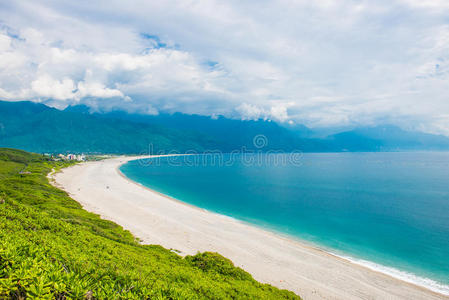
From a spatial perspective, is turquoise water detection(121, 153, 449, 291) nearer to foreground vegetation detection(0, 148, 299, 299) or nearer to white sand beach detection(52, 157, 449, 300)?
white sand beach detection(52, 157, 449, 300)

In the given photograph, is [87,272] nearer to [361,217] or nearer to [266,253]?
[266,253]

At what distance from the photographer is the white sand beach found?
1773cm

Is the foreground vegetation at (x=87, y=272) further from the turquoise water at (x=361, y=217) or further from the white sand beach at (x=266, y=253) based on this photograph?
the turquoise water at (x=361, y=217)

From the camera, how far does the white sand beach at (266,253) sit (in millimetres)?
17734

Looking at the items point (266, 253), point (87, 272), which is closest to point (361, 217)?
point (266, 253)

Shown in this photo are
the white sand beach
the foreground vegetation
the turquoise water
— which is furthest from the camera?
the turquoise water

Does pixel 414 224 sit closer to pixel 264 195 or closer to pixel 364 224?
pixel 364 224

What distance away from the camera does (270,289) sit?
42.9 feet

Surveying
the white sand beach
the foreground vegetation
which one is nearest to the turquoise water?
the white sand beach

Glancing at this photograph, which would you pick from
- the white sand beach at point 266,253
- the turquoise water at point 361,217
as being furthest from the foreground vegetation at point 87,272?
the turquoise water at point 361,217

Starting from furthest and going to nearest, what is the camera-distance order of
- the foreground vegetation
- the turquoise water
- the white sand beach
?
the turquoise water, the white sand beach, the foreground vegetation

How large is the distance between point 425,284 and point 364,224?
18077 millimetres

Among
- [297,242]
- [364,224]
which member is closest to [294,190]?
[364,224]

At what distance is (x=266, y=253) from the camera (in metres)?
23.6
